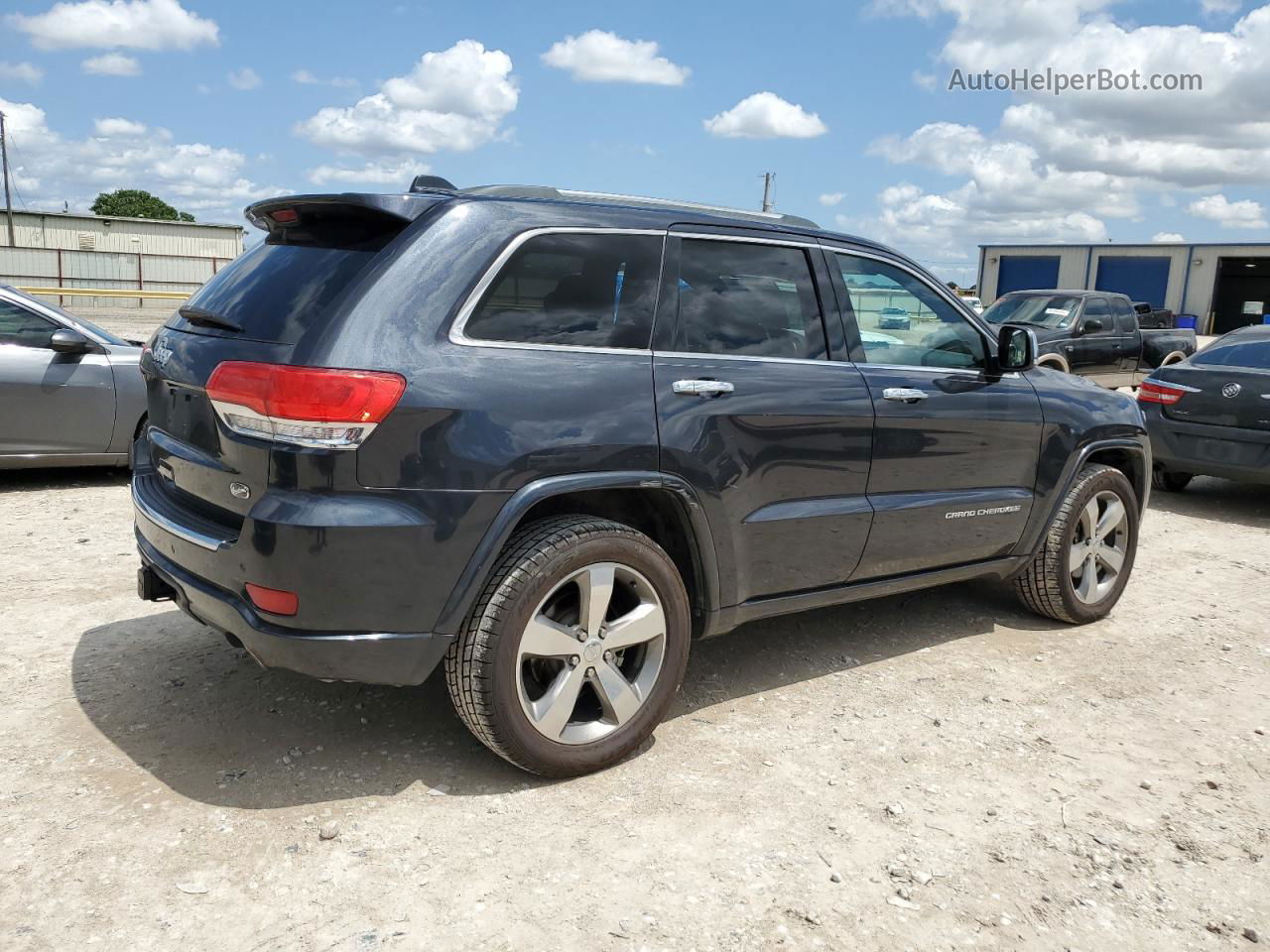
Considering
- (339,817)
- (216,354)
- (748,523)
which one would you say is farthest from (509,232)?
(339,817)

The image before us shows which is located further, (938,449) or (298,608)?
(938,449)

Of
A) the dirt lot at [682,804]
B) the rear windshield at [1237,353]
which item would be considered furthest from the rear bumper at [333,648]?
the rear windshield at [1237,353]

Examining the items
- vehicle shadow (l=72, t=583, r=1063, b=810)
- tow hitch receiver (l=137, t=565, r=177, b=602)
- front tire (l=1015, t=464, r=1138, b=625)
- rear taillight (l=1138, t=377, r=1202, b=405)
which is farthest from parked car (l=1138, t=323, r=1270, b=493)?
tow hitch receiver (l=137, t=565, r=177, b=602)

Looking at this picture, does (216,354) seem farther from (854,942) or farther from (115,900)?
(854,942)

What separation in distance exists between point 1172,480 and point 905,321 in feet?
19.7

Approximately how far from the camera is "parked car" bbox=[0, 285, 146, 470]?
7.09 m

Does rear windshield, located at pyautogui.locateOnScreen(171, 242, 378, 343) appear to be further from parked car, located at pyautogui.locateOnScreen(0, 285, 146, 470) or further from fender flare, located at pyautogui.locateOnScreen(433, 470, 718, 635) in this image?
parked car, located at pyautogui.locateOnScreen(0, 285, 146, 470)

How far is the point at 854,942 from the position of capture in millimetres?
2637

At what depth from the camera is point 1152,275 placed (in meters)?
45.4

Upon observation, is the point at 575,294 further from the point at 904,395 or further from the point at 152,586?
the point at 152,586

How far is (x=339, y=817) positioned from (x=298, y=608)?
69 cm

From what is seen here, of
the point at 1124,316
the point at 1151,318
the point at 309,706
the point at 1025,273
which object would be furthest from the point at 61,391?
the point at 1025,273

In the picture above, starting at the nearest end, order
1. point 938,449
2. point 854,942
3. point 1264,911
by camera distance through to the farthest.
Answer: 1. point 854,942
2. point 1264,911
3. point 938,449

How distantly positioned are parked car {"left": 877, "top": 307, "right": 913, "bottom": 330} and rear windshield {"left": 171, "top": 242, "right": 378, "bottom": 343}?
7.04 ft
